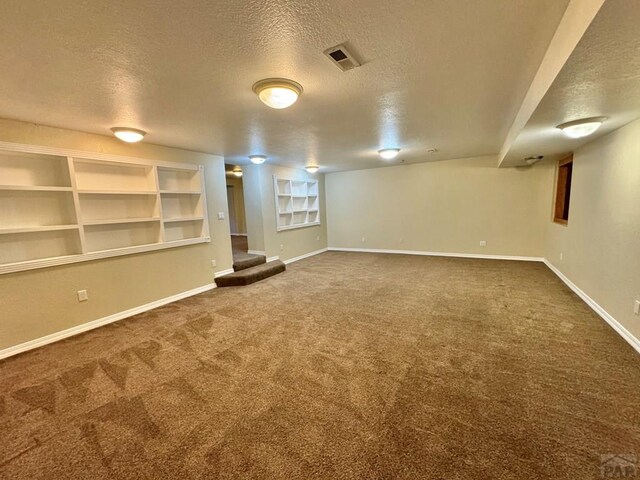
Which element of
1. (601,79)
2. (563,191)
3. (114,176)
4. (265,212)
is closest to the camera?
(601,79)

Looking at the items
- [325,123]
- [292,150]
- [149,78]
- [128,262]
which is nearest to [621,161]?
[325,123]

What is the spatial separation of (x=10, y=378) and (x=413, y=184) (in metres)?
7.33

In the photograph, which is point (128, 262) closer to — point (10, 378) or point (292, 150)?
point (10, 378)

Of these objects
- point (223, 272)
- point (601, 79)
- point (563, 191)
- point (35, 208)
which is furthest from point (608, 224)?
point (35, 208)

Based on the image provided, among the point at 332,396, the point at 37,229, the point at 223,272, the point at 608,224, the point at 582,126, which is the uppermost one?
Answer: the point at 582,126

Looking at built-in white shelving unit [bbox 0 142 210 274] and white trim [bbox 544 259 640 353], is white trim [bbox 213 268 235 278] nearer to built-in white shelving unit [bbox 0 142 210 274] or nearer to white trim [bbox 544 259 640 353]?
built-in white shelving unit [bbox 0 142 210 274]

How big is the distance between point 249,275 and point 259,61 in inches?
150

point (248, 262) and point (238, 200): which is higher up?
point (238, 200)

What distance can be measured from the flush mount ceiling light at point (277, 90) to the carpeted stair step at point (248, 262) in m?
3.75

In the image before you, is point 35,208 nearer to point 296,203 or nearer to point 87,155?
point 87,155

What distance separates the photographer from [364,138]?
4.00 meters

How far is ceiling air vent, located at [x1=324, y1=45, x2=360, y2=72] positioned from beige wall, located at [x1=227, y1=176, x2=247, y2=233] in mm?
7999

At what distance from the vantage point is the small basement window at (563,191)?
15.9ft

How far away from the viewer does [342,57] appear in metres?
1.77
